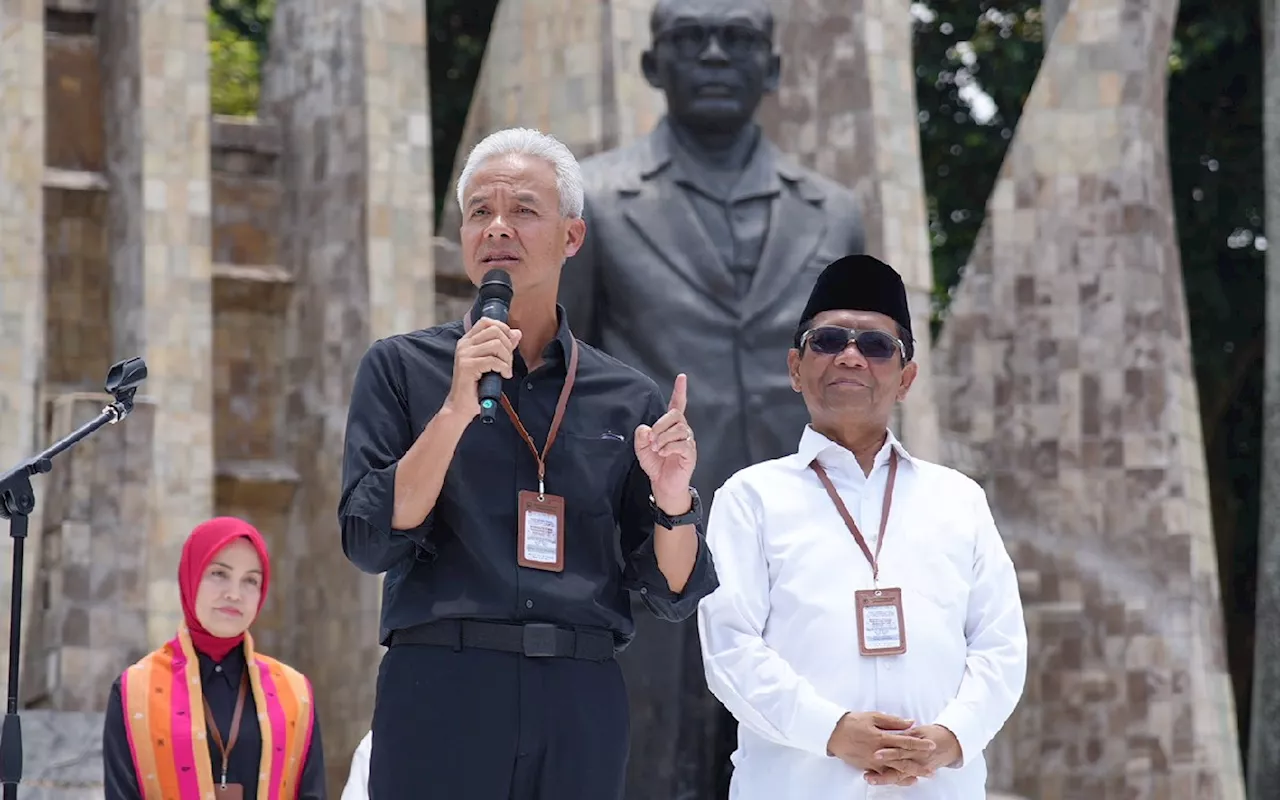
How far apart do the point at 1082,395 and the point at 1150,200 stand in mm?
1284

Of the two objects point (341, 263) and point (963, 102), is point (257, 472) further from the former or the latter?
point (963, 102)

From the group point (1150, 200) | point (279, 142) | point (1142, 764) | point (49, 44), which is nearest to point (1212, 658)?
point (1142, 764)

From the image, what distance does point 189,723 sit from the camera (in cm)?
640

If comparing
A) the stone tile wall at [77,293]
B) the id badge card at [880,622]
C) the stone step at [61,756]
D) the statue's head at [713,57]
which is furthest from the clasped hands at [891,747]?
the stone tile wall at [77,293]

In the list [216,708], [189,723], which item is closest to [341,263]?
[216,708]

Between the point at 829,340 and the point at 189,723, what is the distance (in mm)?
2055

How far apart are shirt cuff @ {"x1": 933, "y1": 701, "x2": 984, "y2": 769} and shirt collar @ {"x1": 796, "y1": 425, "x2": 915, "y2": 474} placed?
0.64 meters

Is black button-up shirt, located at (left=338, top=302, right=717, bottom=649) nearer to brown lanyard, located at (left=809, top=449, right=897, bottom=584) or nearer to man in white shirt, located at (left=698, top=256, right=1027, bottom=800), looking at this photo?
man in white shirt, located at (left=698, top=256, right=1027, bottom=800)

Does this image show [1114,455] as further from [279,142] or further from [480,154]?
[480,154]

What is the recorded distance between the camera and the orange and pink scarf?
6.34 meters

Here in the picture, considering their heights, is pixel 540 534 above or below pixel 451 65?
below

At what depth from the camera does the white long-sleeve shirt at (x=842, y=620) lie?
5.35 meters

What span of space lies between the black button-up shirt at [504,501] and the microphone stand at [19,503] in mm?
1457

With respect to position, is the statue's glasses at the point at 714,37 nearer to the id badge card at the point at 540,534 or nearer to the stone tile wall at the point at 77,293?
the id badge card at the point at 540,534
